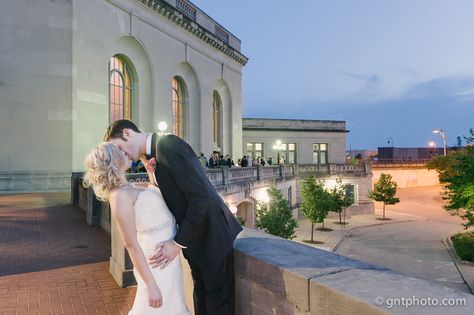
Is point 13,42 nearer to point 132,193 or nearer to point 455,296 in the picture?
point 132,193

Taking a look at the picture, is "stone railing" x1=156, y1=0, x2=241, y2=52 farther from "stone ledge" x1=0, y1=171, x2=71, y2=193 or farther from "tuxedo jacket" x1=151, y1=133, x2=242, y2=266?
"tuxedo jacket" x1=151, y1=133, x2=242, y2=266

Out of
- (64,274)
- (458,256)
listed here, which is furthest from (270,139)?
(64,274)

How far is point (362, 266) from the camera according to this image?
257cm

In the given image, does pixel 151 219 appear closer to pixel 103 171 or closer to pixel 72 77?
pixel 103 171

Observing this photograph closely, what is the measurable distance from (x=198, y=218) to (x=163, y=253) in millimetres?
375

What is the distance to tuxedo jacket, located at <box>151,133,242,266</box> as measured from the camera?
8.51ft

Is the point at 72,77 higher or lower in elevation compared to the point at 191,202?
higher

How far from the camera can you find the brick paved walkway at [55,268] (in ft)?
17.5

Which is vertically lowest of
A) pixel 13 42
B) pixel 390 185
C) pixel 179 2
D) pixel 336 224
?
pixel 336 224

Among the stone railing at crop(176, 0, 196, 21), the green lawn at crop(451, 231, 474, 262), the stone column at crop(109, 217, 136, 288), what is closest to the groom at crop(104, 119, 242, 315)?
the stone column at crop(109, 217, 136, 288)

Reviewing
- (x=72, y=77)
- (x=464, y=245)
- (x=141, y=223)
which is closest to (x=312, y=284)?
(x=141, y=223)

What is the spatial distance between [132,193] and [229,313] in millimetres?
→ 1146

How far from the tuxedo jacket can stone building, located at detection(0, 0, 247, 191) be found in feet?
63.4

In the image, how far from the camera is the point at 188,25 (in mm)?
30984
